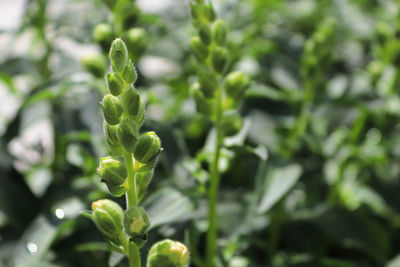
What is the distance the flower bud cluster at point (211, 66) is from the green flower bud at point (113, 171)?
8.2 inches

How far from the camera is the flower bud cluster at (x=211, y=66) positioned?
0.67 m

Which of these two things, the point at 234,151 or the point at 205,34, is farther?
the point at 234,151

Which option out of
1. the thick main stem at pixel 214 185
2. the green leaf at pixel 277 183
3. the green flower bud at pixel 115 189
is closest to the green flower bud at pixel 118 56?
the green flower bud at pixel 115 189

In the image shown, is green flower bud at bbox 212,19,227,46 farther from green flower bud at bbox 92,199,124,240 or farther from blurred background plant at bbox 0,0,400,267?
green flower bud at bbox 92,199,124,240

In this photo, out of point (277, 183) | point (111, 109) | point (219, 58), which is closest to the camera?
point (111, 109)

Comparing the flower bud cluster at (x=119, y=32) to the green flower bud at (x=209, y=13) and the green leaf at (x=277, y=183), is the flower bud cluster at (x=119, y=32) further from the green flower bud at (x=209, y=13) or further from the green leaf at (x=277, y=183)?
the green leaf at (x=277, y=183)

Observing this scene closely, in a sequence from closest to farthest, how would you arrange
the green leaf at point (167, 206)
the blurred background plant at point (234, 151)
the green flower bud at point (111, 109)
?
the green flower bud at point (111, 109) → the green leaf at point (167, 206) → the blurred background plant at point (234, 151)

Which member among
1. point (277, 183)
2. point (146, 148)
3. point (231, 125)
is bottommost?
point (277, 183)

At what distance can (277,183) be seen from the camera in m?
0.77

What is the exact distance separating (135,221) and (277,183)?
1.11 ft

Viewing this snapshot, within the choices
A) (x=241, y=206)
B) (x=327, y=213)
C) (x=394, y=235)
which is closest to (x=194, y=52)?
(x=241, y=206)

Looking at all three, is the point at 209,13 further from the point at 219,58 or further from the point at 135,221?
the point at 135,221

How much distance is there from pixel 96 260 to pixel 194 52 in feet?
1.31

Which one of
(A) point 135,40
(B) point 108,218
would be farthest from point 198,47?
(B) point 108,218
